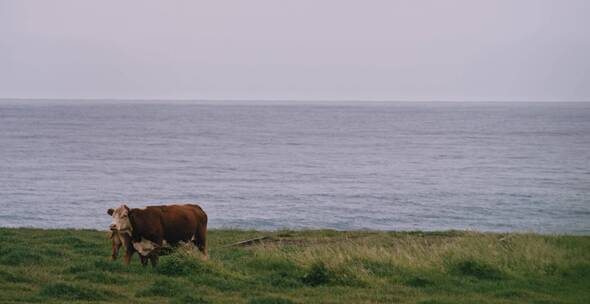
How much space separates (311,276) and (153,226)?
134 inches

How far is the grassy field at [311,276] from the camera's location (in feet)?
43.7

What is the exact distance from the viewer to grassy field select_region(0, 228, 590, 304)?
1333 centimetres

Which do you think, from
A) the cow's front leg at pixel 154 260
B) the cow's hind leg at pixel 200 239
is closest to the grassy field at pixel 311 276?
the cow's front leg at pixel 154 260

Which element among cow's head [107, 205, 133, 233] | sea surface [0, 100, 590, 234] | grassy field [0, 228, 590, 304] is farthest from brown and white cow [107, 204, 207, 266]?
sea surface [0, 100, 590, 234]

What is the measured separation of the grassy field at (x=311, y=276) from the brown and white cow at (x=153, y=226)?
1.19 ft

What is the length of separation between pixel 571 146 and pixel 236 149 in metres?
47.4

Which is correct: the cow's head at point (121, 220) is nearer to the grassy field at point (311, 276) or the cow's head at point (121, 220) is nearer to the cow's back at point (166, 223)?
the cow's back at point (166, 223)

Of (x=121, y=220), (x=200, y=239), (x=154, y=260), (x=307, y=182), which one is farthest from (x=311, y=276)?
(x=307, y=182)

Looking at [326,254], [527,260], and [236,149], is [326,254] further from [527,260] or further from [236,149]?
[236,149]

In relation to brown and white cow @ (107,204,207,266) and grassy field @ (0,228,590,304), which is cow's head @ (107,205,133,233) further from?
grassy field @ (0,228,590,304)

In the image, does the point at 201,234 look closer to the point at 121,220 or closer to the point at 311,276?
the point at 121,220

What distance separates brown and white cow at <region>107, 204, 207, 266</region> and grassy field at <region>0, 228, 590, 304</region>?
36 cm

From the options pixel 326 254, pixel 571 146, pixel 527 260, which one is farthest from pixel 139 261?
pixel 571 146

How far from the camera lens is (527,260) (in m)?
16.8
